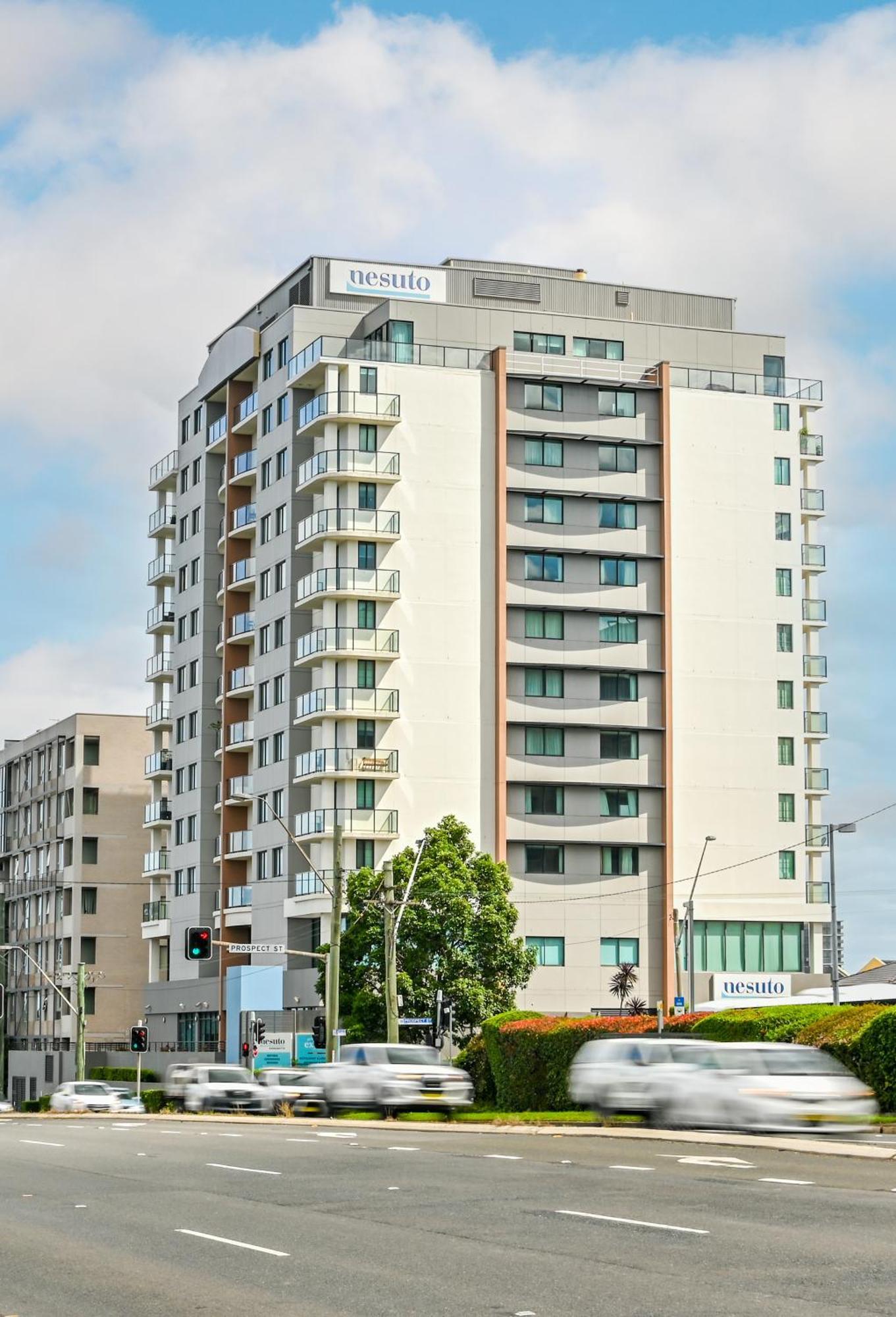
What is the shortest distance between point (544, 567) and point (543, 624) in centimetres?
264

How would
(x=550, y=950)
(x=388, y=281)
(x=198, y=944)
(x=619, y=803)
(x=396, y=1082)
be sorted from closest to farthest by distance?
1. (x=396, y=1082)
2. (x=198, y=944)
3. (x=550, y=950)
4. (x=619, y=803)
5. (x=388, y=281)

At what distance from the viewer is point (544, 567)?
8506 cm

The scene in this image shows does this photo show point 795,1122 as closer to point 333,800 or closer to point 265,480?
point 333,800

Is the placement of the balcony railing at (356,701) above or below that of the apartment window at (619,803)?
above

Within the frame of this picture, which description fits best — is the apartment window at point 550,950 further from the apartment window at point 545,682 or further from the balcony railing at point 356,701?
the balcony railing at point 356,701

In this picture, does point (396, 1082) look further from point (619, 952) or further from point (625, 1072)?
point (619, 952)

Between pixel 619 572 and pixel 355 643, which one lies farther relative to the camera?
pixel 619 572

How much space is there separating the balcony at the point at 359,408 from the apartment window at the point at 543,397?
20.8 ft

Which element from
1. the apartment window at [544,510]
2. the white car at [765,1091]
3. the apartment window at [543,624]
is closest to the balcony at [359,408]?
the apartment window at [544,510]

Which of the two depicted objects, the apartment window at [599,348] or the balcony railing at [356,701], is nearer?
the balcony railing at [356,701]

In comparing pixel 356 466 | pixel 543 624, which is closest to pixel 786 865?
pixel 543 624

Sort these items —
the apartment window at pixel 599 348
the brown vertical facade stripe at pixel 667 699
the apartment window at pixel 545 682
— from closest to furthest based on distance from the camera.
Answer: the brown vertical facade stripe at pixel 667 699 < the apartment window at pixel 545 682 < the apartment window at pixel 599 348

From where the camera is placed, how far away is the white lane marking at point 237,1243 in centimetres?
1506

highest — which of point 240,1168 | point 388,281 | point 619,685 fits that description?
point 388,281
